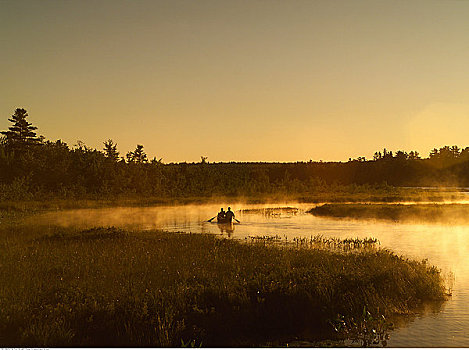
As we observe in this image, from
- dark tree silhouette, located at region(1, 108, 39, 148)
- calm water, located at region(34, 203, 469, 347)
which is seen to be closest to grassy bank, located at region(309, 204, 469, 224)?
calm water, located at region(34, 203, 469, 347)

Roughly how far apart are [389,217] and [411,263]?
32.6 meters

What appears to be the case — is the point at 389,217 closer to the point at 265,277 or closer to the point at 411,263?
the point at 411,263

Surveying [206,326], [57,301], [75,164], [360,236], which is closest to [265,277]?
[206,326]

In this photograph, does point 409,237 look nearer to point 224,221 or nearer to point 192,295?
point 224,221

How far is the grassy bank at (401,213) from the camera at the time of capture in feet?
178

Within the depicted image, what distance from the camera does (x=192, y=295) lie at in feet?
58.1

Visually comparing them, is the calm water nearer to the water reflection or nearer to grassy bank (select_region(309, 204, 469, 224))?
the water reflection

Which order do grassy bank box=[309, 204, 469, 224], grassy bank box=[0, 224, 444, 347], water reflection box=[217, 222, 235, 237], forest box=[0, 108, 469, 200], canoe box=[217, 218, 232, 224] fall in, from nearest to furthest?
grassy bank box=[0, 224, 444, 347]
water reflection box=[217, 222, 235, 237]
canoe box=[217, 218, 232, 224]
grassy bank box=[309, 204, 469, 224]
forest box=[0, 108, 469, 200]

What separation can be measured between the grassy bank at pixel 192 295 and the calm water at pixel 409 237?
1585 mm

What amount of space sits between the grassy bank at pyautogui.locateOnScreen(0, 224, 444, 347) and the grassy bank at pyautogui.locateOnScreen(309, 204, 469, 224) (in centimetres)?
3103

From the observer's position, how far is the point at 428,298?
2039 cm

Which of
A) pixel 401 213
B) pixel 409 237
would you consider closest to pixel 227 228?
pixel 409 237

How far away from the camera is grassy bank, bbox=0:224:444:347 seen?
1549 cm

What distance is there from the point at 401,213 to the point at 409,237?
19.0 metres
